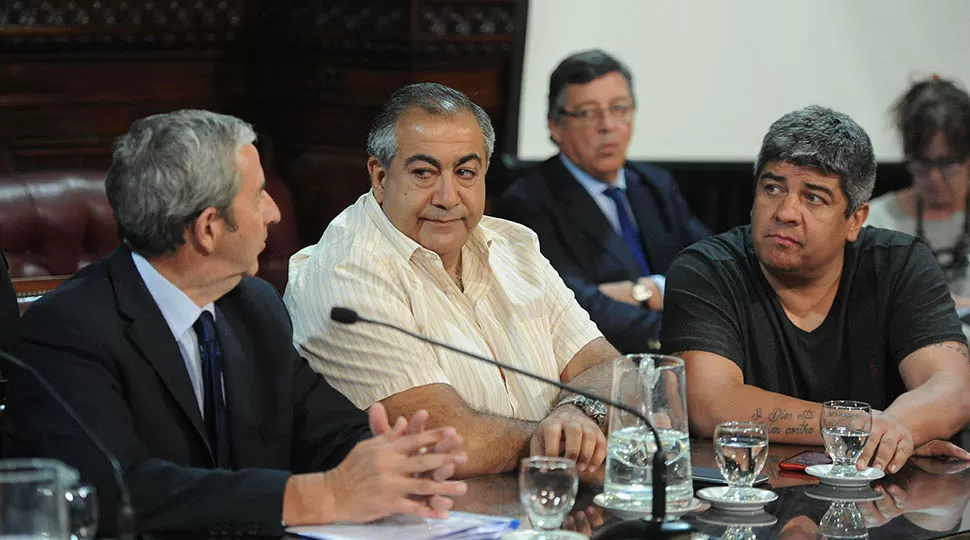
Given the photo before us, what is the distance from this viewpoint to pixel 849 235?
2.83m

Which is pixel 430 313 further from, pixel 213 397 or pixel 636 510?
pixel 636 510

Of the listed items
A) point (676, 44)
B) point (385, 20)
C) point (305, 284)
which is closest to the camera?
point (305, 284)

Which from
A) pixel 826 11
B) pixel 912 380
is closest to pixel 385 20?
pixel 826 11

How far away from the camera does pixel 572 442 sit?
2.24 meters

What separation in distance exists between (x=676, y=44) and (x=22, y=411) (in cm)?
339

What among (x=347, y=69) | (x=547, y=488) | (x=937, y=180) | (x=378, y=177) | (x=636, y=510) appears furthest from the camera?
(x=347, y=69)

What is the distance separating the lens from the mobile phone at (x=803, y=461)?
226 centimetres

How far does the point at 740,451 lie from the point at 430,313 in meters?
0.71

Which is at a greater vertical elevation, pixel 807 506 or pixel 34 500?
pixel 34 500

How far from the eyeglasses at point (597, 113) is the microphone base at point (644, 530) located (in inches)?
91.5

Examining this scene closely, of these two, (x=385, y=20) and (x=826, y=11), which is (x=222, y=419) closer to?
(x=385, y=20)

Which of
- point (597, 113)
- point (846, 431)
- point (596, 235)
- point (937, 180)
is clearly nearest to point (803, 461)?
point (846, 431)

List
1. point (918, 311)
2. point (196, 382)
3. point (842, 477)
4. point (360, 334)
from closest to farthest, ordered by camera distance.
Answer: point (196, 382)
point (842, 477)
point (360, 334)
point (918, 311)

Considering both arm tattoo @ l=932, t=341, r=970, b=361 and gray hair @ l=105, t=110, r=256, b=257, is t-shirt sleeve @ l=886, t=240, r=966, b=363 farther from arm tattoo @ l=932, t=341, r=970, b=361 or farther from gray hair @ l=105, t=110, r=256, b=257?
gray hair @ l=105, t=110, r=256, b=257
